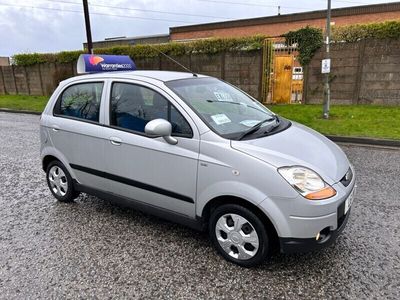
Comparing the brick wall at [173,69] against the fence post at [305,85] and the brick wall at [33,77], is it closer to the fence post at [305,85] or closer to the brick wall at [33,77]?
the brick wall at [33,77]

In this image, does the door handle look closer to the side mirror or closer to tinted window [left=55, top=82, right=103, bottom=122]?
tinted window [left=55, top=82, right=103, bottom=122]

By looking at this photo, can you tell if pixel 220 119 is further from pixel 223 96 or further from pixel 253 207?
pixel 253 207

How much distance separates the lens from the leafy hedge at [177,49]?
12452 millimetres

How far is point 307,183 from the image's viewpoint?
2.56 m

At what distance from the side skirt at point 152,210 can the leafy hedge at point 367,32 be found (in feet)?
32.7

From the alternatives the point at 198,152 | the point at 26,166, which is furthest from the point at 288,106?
the point at 198,152

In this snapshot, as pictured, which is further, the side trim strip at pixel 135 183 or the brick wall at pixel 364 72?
the brick wall at pixel 364 72

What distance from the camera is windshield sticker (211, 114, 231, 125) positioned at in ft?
10.0

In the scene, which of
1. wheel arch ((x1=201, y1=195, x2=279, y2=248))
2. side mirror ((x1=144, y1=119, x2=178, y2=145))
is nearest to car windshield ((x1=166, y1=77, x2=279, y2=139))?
side mirror ((x1=144, y1=119, x2=178, y2=145))

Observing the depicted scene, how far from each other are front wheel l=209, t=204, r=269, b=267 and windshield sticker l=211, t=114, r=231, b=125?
0.77 m

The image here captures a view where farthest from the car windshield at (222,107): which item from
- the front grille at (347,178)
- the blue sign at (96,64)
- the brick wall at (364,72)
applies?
the brick wall at (364,72)

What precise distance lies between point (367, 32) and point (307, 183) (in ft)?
32.6

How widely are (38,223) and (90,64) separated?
130 inches

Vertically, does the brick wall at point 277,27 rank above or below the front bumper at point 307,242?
above
